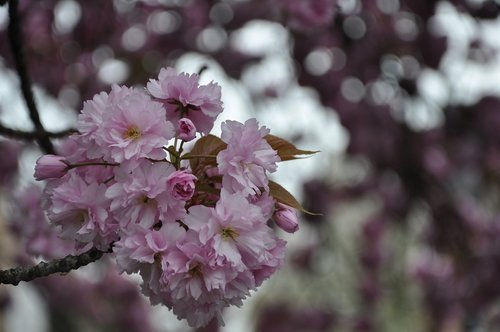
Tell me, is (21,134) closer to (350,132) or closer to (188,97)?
(188,97)

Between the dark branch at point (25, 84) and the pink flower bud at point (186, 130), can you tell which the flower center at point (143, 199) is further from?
the dark branch at point (25, 84)

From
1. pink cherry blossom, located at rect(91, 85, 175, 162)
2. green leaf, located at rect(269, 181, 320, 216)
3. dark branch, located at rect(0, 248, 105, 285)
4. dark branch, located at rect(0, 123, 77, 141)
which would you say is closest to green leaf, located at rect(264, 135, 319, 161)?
green leaf, located at rect(269, 181, 320, 216)

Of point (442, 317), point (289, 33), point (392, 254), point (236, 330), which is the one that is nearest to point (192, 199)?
point (289, 33)

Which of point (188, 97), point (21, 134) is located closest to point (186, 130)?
point (188, 97)

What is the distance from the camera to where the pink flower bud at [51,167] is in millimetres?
911

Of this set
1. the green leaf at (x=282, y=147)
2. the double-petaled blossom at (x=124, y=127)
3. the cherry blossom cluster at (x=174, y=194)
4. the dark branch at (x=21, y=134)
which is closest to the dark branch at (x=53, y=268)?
the cherry blossom cluster at (x=174, y=194)

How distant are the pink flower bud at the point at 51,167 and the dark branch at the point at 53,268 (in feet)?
0.34

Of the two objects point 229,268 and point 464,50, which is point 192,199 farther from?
point 464,50

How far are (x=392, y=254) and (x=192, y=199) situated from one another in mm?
3651

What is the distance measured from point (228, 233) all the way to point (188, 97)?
0.17 metres

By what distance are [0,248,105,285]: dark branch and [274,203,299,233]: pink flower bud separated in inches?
8.5

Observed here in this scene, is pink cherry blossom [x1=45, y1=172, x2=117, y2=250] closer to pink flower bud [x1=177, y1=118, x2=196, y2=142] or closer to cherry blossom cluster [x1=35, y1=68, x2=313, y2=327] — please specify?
cherry blossom cluster [x1=35, y1=68, x2=313, y2=327]

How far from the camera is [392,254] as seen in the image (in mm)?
4398

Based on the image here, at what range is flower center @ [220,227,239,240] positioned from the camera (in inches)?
33.2
